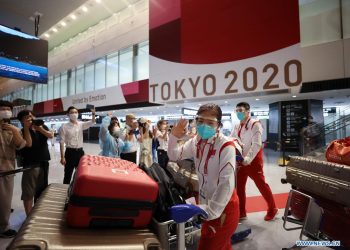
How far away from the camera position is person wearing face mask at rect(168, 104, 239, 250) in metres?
1.46

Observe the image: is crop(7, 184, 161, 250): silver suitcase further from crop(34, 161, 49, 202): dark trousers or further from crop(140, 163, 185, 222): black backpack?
crop(34, 161, 49, 202): dark trousers

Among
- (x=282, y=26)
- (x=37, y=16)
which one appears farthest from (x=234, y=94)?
(x=37, y=16)

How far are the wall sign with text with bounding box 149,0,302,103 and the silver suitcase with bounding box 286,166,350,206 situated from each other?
1041 millimetres

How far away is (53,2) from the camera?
3795 mm

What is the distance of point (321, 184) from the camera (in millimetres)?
2143

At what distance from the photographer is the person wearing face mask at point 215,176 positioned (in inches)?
57.3

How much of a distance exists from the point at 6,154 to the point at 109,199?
2.71m

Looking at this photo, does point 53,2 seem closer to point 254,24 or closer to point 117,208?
point 254,24

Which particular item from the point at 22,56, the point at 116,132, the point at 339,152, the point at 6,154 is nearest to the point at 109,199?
the point at 339,152

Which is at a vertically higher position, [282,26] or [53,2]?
[53,2]

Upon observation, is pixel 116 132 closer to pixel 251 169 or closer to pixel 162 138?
pixel 162 138

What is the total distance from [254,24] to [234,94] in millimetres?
441

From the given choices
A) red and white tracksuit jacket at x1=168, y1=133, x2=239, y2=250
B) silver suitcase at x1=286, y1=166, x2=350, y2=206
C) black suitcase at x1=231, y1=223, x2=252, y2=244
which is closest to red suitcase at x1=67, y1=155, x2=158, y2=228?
red and white tracksuit jacket at x1=168, y1=133, x2=239, y2=250

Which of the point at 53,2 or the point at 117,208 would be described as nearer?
the point at 117,208
